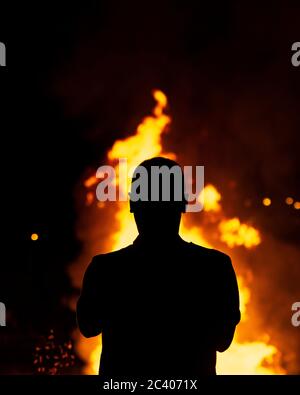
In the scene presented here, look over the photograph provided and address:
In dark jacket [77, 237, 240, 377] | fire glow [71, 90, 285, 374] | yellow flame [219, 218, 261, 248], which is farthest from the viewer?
yellow flame [219, 218, 261, 248]

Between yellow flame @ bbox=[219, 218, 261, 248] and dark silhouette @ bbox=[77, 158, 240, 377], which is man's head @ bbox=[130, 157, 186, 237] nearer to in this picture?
dark silhouette @ bbox=[77, 158, 240, 377]

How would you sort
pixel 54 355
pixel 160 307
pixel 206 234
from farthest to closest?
pixel 206 234, pixel 54 355, pixel 160 307

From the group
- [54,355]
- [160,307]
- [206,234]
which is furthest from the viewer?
[206,234]

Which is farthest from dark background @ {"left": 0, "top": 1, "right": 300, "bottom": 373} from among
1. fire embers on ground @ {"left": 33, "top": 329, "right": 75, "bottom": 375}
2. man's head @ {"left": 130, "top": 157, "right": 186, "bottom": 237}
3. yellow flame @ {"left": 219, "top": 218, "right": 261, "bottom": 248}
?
man's head @ {"left": 130, "top": 157, "right": 186, "bottom": 237}

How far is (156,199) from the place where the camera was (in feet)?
7.23

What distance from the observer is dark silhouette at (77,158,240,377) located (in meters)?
2.14

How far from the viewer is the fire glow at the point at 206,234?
8.92 meters

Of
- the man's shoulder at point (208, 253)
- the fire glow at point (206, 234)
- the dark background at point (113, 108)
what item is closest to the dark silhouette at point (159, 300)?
the man's shoulder at point (208, 253)

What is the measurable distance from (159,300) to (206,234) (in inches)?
280

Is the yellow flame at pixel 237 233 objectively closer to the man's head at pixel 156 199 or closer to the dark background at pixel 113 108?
the dark background at pixel 113 108

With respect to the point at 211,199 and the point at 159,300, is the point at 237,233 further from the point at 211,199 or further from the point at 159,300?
the point at 159,300

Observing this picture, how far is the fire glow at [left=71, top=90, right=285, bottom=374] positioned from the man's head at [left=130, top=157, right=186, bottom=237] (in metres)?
6.52

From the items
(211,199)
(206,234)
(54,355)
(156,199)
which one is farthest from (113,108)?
(156,199)

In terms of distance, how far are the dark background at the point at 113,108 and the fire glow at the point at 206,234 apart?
0.19 m
